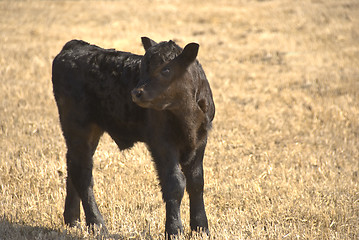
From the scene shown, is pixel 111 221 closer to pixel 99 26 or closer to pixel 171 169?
pixel 171 169

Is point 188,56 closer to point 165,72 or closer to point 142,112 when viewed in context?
point 165,72

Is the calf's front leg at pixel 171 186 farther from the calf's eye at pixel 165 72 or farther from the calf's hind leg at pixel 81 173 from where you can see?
the calf's hind leg at pixel 81 173

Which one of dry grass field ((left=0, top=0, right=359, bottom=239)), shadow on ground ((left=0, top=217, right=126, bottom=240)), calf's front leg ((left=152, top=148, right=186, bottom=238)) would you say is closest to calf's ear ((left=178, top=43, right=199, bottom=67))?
calf's front leg ((left=152, top=148, right=186, bottom=238))

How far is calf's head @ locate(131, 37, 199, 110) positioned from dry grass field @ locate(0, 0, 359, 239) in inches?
56.1

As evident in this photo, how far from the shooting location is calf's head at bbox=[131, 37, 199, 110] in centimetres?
454

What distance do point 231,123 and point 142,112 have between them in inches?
204

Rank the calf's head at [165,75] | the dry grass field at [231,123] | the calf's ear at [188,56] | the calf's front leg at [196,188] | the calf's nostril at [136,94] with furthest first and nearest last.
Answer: the dry grass field at [231,123], the calf's front leg at [196,188], the calf's ear at [188,56], the calf's head at [165,75], the calf's nostril at [136,94]

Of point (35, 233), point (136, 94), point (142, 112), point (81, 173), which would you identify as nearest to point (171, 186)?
point (142, 112)

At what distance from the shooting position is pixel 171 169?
479 centimetres

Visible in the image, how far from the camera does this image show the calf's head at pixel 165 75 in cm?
454

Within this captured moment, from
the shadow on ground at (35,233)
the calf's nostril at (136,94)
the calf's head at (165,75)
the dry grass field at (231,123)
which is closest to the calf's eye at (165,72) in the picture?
the calf's head at (165,75)

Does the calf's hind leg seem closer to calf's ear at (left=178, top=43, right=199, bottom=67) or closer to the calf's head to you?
the calf's head

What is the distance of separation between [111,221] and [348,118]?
6.20 meters

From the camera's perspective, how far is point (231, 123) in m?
10.0
